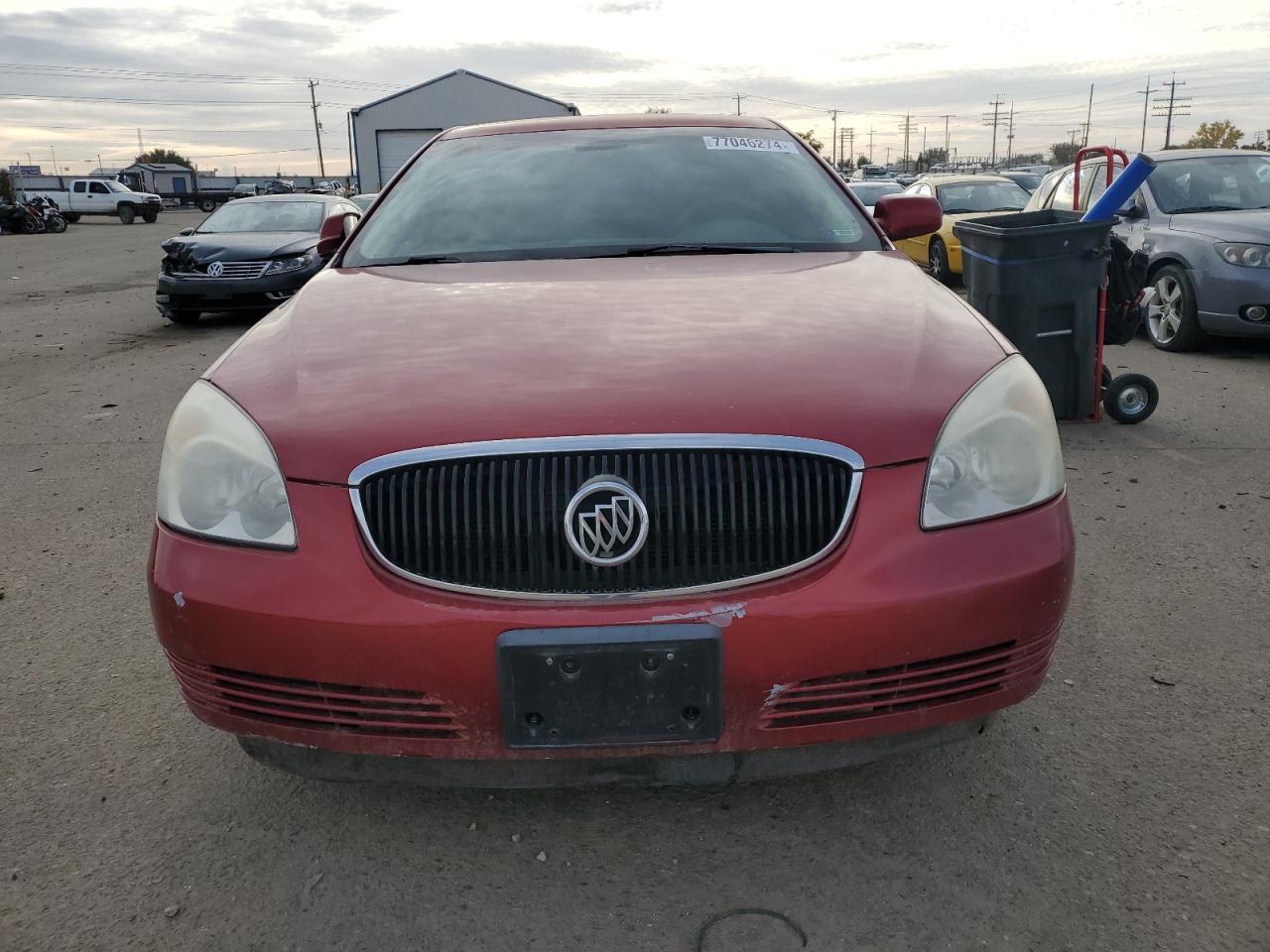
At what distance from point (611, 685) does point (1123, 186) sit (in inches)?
186

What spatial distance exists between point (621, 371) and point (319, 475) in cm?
58

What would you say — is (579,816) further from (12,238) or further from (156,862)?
(12,238)

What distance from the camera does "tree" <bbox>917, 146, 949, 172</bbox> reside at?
120 meters

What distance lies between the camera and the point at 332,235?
3.90m

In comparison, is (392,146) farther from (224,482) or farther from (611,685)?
(611,685)

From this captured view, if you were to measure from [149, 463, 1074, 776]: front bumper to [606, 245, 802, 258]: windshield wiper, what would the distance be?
4.21 feet

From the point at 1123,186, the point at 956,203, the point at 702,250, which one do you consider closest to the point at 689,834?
the point at 702,250

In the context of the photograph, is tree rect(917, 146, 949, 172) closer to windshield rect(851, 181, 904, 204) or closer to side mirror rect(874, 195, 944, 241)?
windshield rect(851, 181, 904, 204)

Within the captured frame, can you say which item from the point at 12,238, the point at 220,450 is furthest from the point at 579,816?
the point at 12,238

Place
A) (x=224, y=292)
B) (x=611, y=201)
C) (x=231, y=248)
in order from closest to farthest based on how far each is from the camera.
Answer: (x=611, y=201)
(x=224, y=292)
(x=231, y=248)

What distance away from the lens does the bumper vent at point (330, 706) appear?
1861mm

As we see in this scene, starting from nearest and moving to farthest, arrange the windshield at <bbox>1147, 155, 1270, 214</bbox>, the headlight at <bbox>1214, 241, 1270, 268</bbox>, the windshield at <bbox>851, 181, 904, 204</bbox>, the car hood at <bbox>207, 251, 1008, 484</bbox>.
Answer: the car hood at <bbox>207, 251, 1008, 484</bbox> → the headlight at <bbox>1214, 241, 1270, 268</bbox> → the windshield at <bbox>1147, 155, 1270, 214</bbox> → the windshield at <bbox>851, 181, 904, 204</bbox>

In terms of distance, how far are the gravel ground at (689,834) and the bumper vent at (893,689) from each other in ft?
1.24

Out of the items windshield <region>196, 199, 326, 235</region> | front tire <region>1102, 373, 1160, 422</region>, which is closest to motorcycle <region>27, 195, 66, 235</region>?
windshield <region>196, 199, 326, 235</region>
